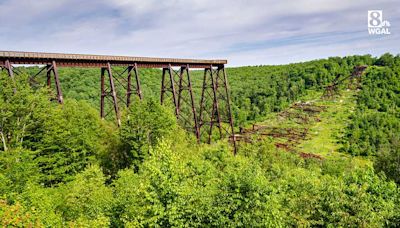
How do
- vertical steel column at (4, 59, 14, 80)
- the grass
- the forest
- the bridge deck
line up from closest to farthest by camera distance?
the forest, vertical steel column at (4, 59, 14, 80), the bridge deck, the grass

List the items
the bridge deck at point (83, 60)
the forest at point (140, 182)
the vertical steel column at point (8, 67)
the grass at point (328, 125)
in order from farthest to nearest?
the grass at point (328, 125)
the bridge deck at point (83, 60)
the vertical steel column at point (8, 67)
the forest at point (140, 182)

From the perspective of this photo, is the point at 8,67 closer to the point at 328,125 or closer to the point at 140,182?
the point at 140,182

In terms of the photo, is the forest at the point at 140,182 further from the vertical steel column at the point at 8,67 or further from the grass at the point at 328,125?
the grass at the point at 328,125

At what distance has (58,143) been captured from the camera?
60.4 ft

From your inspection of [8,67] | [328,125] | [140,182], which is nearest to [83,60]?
[8,67]

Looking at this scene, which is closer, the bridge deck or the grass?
the bridge deck

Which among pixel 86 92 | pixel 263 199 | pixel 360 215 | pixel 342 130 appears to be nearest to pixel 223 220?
pixel 263 199

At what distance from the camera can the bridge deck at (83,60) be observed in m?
17.8

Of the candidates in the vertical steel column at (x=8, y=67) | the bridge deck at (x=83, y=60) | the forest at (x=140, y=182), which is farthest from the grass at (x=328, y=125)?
the vertical steel column at (x=8, y=67)

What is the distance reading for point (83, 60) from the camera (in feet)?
69.8

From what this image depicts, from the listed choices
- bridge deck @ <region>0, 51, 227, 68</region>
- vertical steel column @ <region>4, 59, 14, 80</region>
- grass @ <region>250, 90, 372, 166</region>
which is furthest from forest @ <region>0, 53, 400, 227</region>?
grass @ <region>250, 90, 372, 166</region>

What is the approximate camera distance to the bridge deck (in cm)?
1784

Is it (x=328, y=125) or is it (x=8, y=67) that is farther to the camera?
(x=328, y=125)

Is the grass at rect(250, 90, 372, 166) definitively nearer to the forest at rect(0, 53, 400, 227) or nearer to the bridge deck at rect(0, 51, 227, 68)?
the forest at rect(0, 53, 400, 227)
